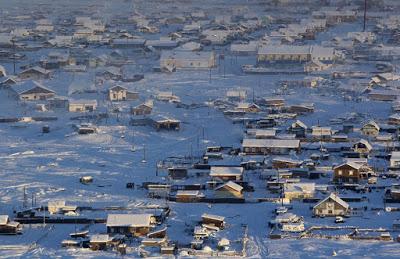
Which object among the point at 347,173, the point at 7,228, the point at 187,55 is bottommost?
the point at 7,228

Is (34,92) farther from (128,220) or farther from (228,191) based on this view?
(128,220)

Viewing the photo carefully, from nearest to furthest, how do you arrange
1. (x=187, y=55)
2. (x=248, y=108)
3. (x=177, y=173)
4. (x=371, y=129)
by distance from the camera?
(x=177, y=173) → (x=371, y=129) → (x=248, y=108) → (x=187, y=55)

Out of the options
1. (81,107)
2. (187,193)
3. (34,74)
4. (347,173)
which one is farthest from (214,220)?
(34,74)

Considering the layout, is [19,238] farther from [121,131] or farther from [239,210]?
[121,131]

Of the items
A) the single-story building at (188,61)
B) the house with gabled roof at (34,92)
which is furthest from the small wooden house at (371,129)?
the single-story building at (188,61)

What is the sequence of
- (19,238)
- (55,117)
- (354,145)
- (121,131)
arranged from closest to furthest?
1. (19,238)
2. (354,145)
3. (121,131)
4. (55,117)

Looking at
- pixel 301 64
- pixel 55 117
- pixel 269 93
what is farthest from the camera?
pixel 301 64

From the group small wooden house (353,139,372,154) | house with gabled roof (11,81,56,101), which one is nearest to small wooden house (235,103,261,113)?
small wooden house (353,139,372,154)

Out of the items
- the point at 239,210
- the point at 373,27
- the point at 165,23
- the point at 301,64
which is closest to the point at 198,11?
the point at 165,23
